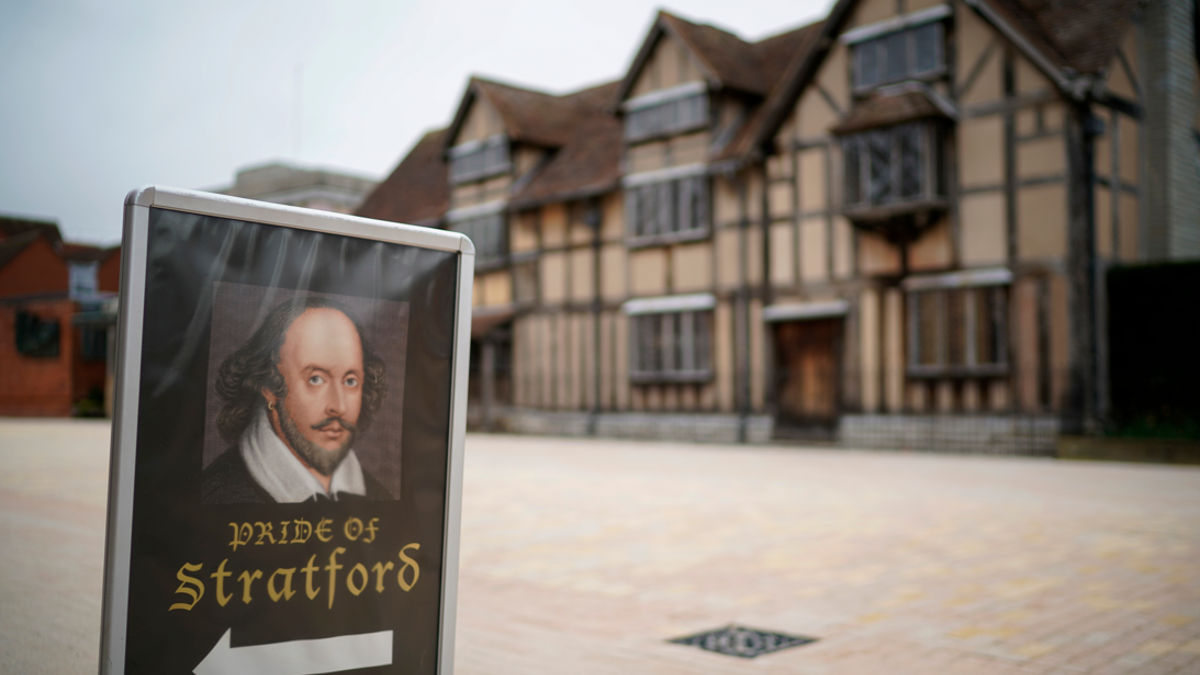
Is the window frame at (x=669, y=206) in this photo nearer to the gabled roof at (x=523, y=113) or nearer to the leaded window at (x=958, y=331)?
the gabled roof at (x=523, y=113)

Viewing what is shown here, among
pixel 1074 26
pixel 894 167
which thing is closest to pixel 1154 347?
pixel 894 167

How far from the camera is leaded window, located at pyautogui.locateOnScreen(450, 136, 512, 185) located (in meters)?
26.0

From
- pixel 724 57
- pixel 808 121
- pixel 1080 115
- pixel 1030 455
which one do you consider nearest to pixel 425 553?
pixel 1030 455

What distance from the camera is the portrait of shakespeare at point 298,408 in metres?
2.57

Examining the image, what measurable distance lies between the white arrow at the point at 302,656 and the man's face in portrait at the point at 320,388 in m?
0.46

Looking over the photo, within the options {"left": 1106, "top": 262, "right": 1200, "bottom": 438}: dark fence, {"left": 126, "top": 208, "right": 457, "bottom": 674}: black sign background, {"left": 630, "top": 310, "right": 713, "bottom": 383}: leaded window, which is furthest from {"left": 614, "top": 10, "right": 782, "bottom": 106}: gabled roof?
{"left": 126, "top": 208, "right": 457, "bottom": 674}: black sign background

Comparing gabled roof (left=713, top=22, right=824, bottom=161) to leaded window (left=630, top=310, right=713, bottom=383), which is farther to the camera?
leaded window (left=630, top=310, right=713, bottom=383)

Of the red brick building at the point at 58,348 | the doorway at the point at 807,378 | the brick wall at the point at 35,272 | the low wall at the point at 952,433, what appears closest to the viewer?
the low wall at the point at 952,433

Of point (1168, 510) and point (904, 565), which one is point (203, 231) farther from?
point (1168, 510)

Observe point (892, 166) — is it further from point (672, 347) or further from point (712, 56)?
point (672, 347)

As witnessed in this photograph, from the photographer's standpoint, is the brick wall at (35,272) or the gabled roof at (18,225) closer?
the brick wall at (35,272)

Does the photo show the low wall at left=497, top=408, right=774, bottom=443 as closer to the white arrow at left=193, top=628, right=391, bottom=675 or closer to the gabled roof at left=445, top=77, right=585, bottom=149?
the gabled roof at left=445, top=77, right=585, bottom=149

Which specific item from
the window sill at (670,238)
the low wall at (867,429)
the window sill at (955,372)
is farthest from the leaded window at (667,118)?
the window sill at (955,372)

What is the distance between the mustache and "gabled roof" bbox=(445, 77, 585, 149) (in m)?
23.2
